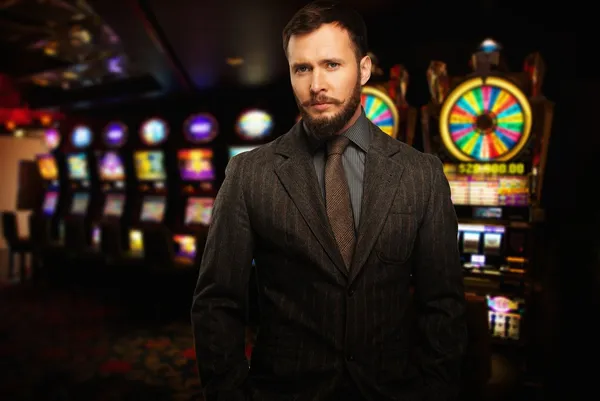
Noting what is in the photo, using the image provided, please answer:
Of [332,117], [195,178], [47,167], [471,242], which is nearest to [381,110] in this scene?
[471,242]

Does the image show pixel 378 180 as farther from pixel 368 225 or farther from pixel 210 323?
pixel 210 323

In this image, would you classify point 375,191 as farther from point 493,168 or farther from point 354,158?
point 493,168

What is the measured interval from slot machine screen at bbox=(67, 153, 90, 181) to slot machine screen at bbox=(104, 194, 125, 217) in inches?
25.5

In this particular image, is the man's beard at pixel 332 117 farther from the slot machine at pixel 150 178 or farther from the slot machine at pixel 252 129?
the slot machine at pixel 150 178

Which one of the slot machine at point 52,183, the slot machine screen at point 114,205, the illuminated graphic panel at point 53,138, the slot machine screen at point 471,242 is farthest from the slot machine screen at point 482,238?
the illuminated graphic panel at point 53,138

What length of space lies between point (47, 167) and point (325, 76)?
801 cm

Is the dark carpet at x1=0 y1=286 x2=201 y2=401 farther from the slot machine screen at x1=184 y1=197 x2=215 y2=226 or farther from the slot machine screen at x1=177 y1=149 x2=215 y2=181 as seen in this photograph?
the slot machine screen at x1=177 y1=149 x2=215 y2=181

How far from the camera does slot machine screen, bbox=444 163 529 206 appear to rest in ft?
10.4

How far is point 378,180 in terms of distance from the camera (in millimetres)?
1302

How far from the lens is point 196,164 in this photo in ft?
20.0

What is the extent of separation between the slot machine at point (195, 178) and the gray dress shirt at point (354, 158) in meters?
4.75

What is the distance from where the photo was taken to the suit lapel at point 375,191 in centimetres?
121

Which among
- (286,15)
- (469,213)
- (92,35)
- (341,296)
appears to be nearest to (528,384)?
(469,213)

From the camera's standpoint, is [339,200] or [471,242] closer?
[339,200]
